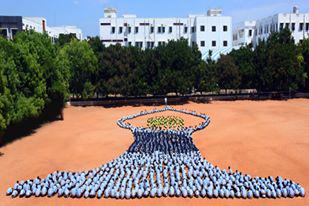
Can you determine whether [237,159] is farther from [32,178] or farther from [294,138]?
[32,178]

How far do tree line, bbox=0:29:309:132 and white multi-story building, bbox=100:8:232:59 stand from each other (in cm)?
1862

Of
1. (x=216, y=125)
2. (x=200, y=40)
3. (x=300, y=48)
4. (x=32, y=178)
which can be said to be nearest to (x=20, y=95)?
(x=32, y=178)

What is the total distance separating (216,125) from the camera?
1192 inches

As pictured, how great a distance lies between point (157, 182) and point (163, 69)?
2790 cm

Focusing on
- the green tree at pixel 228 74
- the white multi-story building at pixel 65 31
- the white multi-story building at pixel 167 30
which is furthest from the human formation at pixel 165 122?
the white multi-story building at pixel 65 31

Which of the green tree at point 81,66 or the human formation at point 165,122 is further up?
the green tree at point 81,66

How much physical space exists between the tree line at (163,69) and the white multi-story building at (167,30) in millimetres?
18616

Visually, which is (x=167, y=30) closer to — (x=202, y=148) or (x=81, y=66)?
(x=81, y=66)

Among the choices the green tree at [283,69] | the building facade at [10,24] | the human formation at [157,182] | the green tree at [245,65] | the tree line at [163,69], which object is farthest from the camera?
the building facade at [10,24]

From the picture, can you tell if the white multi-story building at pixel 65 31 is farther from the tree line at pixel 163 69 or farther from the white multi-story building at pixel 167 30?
the tree line at pixel 163 69

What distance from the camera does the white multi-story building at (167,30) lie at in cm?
6688

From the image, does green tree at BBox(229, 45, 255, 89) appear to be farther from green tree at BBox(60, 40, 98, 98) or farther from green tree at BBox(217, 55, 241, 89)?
green tree at BBox(60, 40, 98, 98)

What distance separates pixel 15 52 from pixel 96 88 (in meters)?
15.4

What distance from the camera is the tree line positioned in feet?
117
